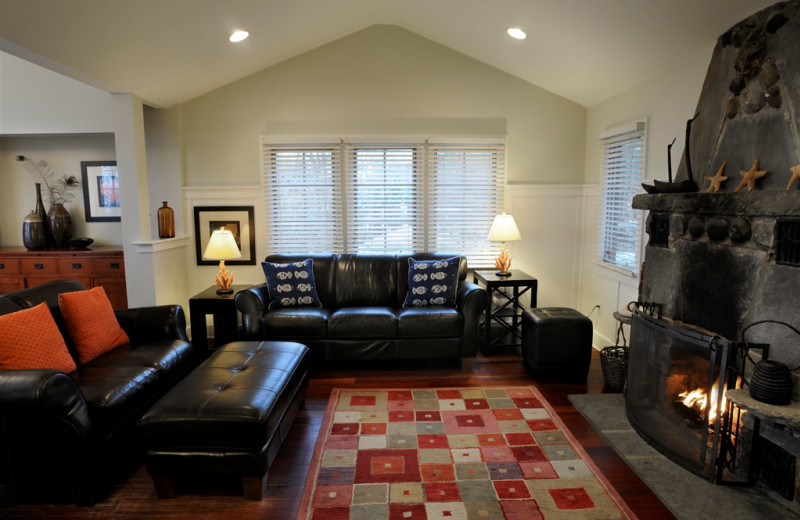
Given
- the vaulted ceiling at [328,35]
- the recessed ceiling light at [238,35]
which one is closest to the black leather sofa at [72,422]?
the vaulted ceiling at [328,35]

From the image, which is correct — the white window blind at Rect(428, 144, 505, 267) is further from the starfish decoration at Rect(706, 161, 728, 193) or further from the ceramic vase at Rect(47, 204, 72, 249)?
the ceramic vase at Rect(47, 204, 72, 249)

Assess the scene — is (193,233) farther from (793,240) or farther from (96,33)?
(793,240)

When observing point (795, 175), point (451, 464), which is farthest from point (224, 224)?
point (795, 175)

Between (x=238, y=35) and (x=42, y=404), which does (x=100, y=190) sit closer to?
(x=238, y=35)

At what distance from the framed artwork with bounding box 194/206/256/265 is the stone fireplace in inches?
151

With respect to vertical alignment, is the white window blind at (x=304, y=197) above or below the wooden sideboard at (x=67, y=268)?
above

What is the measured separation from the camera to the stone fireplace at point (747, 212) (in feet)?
6.92

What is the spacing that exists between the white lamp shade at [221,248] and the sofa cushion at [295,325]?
794 mm

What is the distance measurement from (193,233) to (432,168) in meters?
2.64

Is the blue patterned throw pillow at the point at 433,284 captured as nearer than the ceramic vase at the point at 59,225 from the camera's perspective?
Yes

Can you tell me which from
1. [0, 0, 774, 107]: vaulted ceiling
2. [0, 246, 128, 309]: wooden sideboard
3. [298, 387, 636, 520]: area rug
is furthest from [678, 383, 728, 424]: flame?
[0, 246, 128, 309]: wooden sideboard

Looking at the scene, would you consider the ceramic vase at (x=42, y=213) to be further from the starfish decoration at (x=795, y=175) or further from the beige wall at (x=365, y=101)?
the starfish decoration at (x=795, y=175)

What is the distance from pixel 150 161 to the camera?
4812mm

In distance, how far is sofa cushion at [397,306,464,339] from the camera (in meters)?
3.92
